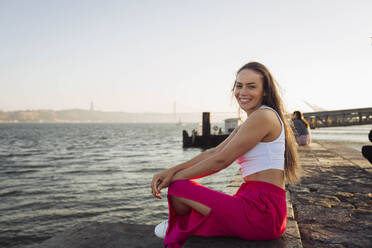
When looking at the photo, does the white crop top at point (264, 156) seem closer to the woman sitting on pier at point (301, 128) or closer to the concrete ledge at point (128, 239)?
the concrete ledge at point (128, 239)

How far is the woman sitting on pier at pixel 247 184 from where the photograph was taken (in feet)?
6.27

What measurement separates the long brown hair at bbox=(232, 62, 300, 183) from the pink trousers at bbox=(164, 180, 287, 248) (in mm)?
255

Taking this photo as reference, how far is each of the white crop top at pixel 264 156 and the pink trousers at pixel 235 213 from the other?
0.34 ft

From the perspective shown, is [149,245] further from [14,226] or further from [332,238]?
[14,226]

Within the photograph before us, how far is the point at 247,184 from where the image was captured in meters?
2.01

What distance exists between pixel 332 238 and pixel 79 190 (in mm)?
8178

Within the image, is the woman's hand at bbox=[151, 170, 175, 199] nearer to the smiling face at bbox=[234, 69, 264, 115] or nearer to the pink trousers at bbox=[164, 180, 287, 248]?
the pink trousers at bbox=[164, 180, 287, 248]

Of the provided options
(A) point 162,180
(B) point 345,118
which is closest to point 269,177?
(A) point 162,180

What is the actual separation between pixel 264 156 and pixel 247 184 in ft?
0.72

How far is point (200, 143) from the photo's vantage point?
2370 cm

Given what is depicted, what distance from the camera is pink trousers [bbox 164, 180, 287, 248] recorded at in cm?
190

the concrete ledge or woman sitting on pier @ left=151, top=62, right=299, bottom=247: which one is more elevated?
woman sitting on pier @ left=151, top=62, right=299, bottom=247

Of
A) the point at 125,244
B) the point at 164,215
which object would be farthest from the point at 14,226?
the point at 125,244

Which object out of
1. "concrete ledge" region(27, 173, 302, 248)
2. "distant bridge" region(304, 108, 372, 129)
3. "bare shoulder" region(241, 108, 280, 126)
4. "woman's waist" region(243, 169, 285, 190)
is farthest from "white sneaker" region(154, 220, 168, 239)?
"distant bridge" region(304, 108, 372, 129)
